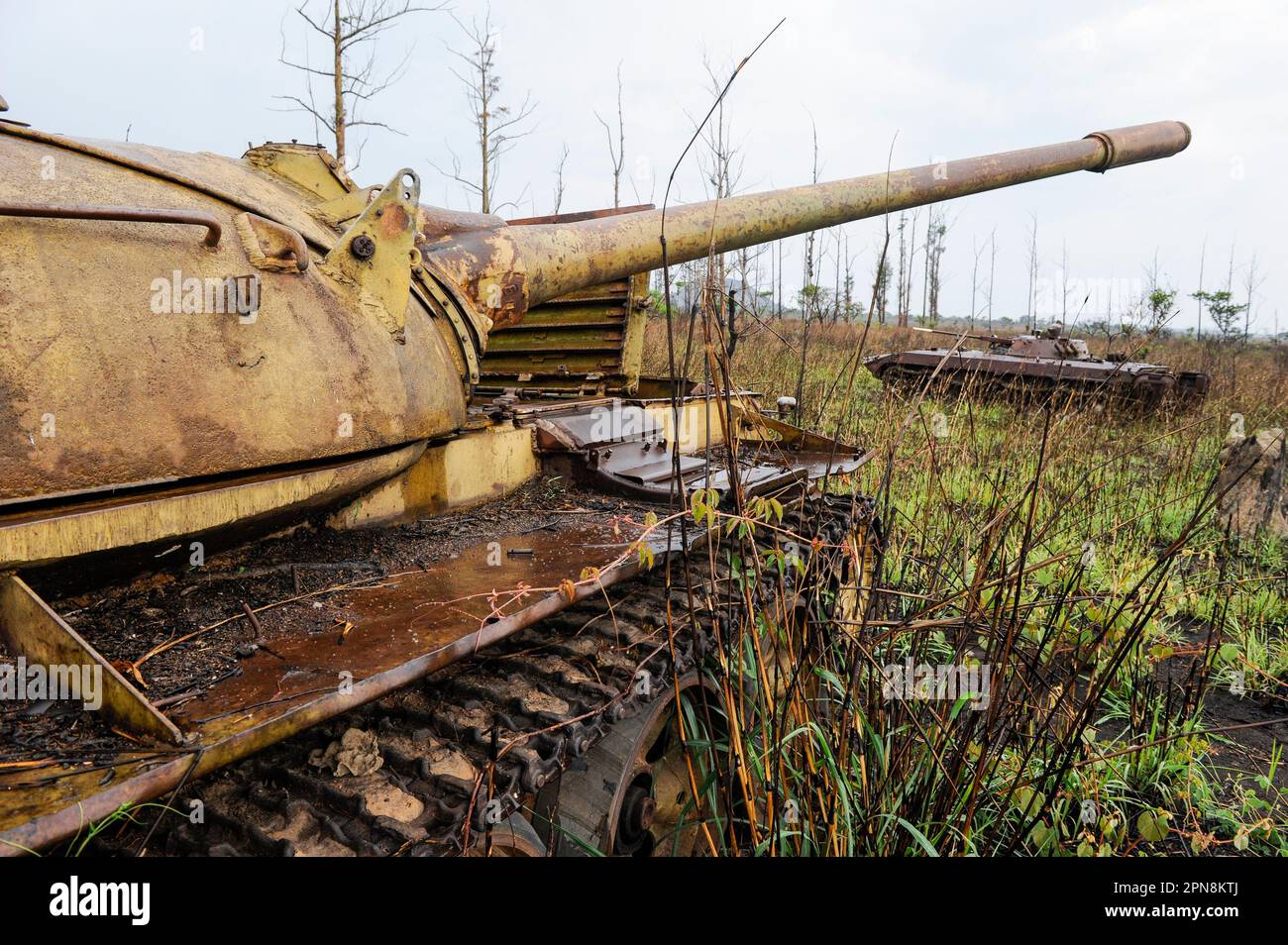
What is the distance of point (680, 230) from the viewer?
336cm

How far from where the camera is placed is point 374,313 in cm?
234

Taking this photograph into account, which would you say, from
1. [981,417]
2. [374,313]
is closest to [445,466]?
[374,313]

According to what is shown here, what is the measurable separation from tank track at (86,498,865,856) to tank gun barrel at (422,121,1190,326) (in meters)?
1.26

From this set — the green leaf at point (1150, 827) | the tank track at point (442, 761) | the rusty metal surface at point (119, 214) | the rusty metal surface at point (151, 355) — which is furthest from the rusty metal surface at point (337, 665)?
the green leaf at point (1150, 827)

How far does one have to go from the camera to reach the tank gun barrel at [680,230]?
298 cm

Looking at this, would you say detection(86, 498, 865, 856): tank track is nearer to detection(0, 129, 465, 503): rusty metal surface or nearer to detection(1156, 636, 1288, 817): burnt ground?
detection(0, 129, 465, 503): rusty metal surface

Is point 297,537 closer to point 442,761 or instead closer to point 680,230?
point 442,761

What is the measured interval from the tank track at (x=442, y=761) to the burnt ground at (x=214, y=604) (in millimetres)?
195

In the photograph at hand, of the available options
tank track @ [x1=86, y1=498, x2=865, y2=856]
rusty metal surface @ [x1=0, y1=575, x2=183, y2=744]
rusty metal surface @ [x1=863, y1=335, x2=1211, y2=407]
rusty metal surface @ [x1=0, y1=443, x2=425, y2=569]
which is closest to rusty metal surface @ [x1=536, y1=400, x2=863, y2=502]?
tank track @ [x1=86, y1=498, x2=865, y2=856]

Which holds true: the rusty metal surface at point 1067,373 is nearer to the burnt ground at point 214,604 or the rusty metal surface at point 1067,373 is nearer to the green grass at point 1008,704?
the green grass at point 1008,704

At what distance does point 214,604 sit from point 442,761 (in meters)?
0.66

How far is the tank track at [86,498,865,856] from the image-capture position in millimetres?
1471

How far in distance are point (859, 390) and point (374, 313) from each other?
12.3 m

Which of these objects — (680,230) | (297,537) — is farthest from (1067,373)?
(297,537)
